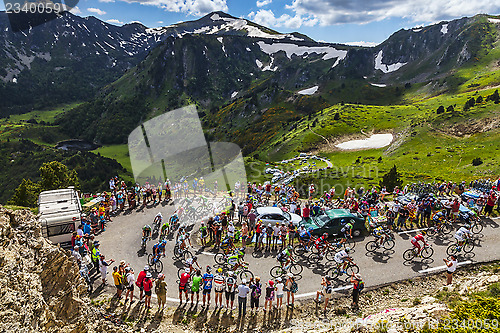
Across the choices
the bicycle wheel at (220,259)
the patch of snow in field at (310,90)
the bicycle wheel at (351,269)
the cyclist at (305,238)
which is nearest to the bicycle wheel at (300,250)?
the cyclist at (305,238)

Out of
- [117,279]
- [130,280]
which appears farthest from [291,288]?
[117,279]

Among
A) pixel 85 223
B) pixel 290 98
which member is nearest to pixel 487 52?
pixel 290 98

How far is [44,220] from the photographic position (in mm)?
21406

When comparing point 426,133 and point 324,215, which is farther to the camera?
point 426,133

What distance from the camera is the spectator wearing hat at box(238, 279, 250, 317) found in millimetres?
15672

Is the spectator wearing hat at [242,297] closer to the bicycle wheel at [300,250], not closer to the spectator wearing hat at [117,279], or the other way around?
the bicycle wheel at [300,250]

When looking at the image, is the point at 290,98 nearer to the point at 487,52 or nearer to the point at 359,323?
the point at 487,52

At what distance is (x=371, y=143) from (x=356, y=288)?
73890mm

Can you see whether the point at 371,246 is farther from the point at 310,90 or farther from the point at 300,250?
the point at 310,90

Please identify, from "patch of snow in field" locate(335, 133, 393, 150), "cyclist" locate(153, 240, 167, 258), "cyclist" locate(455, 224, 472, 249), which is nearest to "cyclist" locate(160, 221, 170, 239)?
"cyclist" locate(153, 240, 167, 258)

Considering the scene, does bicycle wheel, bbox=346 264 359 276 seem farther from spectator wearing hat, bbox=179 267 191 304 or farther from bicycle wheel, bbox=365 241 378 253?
spectator wearing hat, bbox=179 267 191 304

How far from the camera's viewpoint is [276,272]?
19844 mm

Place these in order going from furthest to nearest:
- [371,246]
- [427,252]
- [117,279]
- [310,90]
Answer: [310,90]
[371,246]
[427,252]
[117,279]

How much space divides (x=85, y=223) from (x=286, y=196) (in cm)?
2076
